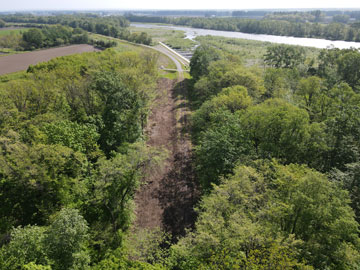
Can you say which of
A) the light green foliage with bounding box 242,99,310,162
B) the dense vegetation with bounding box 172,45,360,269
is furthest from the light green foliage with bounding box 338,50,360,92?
the light green foliage with bounding box 242,99,310,162

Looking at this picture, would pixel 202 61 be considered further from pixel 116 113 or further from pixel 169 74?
pixel 116 113

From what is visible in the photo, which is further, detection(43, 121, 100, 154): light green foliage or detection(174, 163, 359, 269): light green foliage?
detection(43, 121, 100, 154): light green foliage

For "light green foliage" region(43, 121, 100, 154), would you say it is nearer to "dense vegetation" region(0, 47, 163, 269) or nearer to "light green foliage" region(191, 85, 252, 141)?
"dense vegetation" region(0, 47, 163, 269)

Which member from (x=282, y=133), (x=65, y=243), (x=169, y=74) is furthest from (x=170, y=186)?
(x=169, y=74)

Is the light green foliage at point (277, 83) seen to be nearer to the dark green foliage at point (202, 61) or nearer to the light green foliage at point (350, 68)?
the light green foliage at point (350, 68)

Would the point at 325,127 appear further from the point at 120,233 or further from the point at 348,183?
the point at 120,233

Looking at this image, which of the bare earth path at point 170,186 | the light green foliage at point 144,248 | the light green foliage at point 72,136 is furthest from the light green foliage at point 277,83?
the light green foliage at point 144,248
